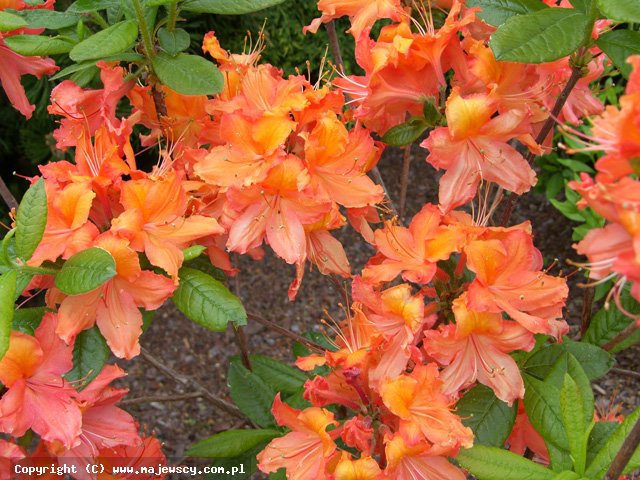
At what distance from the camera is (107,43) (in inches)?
45.1

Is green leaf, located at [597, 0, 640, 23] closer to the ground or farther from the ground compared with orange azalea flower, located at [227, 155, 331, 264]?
farther from the ground

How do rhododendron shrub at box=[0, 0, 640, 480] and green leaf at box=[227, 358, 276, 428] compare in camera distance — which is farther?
green leaf at box=[227, 358, 276, 428]

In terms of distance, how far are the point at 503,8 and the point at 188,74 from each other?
20.1 inches

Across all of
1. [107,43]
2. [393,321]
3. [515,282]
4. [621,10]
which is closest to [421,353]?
[393,321]

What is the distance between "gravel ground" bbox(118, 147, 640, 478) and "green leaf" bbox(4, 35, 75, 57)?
59.1 inches

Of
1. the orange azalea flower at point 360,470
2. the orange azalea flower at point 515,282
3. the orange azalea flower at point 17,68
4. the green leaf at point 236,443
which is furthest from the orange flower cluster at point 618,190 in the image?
the orange azalea flower at point 17,68

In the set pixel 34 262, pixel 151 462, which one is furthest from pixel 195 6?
pixel 151 462

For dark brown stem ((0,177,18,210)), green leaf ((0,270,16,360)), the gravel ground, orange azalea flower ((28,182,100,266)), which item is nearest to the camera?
green leaf ((0,270,16,360))

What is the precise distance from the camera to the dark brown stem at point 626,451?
82cm

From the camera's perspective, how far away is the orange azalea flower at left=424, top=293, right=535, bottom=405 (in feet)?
3.58

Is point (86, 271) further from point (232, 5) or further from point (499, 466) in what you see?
point (499, 466)

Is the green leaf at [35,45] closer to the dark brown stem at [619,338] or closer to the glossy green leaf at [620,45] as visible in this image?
the glossy green leaf at [620,45]

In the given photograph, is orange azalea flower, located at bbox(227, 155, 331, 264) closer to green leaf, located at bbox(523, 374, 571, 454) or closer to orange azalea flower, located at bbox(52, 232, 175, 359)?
orange azalea flower, located at bbox(52, 232, 175, 359)

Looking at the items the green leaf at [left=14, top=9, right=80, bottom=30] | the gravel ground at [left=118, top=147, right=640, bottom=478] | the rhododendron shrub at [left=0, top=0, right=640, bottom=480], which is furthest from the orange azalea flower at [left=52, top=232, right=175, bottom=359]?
the gravel ground at [left=118, top=147, right=640, bottom=478]
